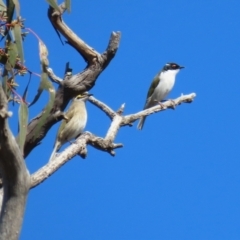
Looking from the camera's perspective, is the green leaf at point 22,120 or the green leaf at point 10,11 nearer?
the green leaf at point 22,120

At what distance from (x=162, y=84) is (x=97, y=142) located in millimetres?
5766

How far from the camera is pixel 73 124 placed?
340 inches

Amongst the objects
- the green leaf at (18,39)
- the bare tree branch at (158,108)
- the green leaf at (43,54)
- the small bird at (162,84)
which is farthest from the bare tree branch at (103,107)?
the small bird at (162,84)

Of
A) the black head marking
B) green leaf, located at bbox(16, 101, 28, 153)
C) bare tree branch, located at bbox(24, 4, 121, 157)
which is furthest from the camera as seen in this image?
the black head marking

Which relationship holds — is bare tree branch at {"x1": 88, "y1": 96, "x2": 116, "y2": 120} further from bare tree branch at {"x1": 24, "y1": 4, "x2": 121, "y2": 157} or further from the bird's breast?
the bird's breast

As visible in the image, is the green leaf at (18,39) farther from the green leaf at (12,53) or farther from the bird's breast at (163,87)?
the bird's breast at (163,87)

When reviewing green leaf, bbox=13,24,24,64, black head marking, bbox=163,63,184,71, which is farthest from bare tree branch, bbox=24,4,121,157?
black head marking, bbox=163,63,184,71

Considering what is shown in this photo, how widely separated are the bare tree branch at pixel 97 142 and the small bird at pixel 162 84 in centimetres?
321

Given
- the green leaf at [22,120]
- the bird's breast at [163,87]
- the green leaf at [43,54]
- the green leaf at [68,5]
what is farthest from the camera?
the bird's breast at [163,87]

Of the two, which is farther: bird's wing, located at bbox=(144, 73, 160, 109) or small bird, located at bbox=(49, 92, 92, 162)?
bird's wing, located at bbox=(144, 73, 160, 109)

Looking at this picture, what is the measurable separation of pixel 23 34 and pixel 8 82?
473 mm

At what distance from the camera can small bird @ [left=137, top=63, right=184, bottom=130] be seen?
36.8 ft

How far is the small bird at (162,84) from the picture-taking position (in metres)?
11.2

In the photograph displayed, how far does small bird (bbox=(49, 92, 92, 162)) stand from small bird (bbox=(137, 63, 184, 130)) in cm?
228
